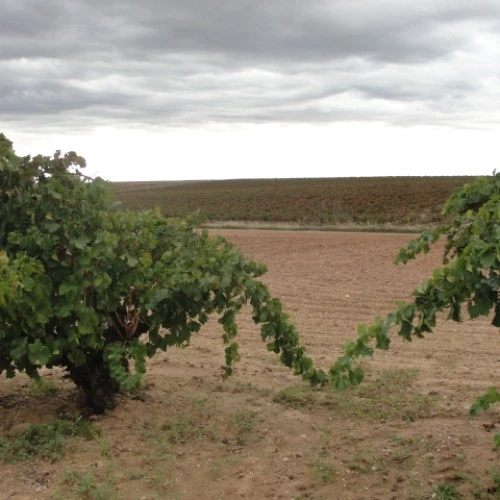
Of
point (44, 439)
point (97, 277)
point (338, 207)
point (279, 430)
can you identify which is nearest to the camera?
point (97, 277)

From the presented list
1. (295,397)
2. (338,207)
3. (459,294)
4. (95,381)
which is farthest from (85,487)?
(338,207)

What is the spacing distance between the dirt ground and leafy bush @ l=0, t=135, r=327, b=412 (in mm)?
549

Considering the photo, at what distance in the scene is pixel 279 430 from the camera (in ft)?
19.6

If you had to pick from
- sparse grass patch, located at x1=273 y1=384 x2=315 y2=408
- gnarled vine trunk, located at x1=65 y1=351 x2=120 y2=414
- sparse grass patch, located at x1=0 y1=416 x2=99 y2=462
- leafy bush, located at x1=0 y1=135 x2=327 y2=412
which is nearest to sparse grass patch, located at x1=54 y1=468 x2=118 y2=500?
sparse grass patch, located at x1=0 y1=416 x2=99 y2=462

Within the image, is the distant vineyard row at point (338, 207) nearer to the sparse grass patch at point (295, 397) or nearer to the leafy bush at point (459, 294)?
the sparse grass patch at point (295, 397)

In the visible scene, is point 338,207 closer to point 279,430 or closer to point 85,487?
point 279,430

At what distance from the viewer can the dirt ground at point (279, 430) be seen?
16.3 ft

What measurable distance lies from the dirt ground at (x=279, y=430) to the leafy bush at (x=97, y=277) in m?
0.55

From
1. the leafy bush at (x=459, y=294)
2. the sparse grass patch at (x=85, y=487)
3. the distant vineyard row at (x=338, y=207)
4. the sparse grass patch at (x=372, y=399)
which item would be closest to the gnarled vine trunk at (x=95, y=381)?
the sparse grass patch at (x=85, y=487)

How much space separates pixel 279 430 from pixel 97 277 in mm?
1922

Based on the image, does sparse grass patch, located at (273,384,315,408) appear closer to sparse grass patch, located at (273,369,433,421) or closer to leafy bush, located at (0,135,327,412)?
sparse grass patch, located at (273,369,433,421)

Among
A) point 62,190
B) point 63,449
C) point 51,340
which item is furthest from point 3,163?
point 63,449

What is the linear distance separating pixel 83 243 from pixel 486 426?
11.2 feet

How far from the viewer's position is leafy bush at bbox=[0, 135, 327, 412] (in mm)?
5418
